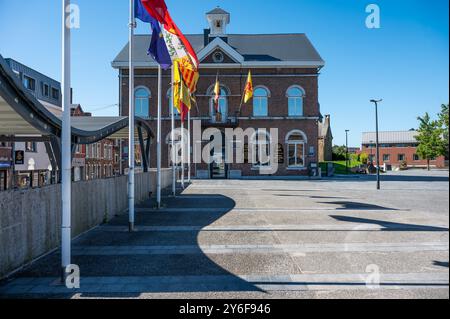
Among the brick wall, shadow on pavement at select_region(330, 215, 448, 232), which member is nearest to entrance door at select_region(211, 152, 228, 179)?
the brick wall

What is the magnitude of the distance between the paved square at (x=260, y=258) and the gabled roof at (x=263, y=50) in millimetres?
27610

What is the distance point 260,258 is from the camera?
709 centimetres

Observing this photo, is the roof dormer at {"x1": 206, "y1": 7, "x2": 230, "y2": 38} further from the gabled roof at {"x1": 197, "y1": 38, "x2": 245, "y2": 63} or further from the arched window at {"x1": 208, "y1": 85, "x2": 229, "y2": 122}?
the arched window at {"x1": 208, "y1": 85, "x2": 229, "y2": 122}

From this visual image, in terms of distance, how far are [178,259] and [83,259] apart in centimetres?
194

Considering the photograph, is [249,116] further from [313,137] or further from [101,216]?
[101,216]

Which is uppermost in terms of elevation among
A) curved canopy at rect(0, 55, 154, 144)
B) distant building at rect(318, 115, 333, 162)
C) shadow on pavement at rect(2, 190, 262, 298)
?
distant building at rect(318, 115, 333, 162)

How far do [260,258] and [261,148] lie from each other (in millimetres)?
30808

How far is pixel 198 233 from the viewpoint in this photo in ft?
31.4

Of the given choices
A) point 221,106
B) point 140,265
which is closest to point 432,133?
point 140,265

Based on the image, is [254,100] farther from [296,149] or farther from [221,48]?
[296,149]

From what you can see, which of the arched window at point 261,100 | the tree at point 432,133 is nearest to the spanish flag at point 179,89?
the tree at point 432,133

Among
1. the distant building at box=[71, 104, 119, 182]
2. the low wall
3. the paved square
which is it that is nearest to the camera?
the paved square

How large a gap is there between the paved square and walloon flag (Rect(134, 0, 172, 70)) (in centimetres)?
550

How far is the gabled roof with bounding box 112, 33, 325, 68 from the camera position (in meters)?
37.1
